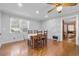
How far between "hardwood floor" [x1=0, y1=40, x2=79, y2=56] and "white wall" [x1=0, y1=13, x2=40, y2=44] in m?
0.11

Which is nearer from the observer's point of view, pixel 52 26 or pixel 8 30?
pixel 8 30

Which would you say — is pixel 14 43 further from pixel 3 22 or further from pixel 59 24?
pixel 59 24

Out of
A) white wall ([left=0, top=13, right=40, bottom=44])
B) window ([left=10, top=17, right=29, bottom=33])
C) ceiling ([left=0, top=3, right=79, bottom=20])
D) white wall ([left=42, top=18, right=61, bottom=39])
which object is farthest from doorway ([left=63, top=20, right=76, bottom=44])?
window ([left=10, top=17, right=29, bottom=33])

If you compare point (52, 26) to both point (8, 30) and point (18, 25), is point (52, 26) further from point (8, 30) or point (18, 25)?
point (8, 30)

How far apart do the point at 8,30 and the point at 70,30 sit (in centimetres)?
142

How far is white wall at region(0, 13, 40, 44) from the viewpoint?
1915 mm

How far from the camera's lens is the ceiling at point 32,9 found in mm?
1929

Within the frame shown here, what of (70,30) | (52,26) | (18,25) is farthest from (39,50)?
(70,30)

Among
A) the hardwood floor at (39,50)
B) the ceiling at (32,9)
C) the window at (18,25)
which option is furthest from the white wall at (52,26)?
the window at (18,25)

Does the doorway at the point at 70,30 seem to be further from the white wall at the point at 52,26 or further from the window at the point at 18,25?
the window at the point at 18,25

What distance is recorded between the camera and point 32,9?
2.00 meters

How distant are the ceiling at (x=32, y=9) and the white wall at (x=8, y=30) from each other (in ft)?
0.43

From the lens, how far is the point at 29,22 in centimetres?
208

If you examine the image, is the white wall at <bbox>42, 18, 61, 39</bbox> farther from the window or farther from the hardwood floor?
the window
